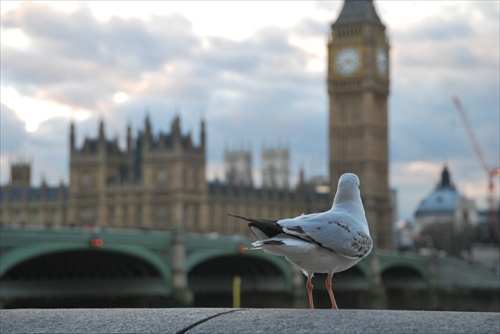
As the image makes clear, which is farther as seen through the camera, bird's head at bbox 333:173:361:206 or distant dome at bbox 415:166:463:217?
distant dome at bbox 415:166:463:217

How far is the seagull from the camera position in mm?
6551

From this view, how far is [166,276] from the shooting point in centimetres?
4428

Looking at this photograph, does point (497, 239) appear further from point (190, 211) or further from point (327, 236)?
point (327, 236)

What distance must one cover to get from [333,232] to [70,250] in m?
33.0

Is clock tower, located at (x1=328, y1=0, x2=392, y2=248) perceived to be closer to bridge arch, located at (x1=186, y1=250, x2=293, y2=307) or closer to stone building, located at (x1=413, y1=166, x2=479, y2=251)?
stone building, located at (x1=413, y1=166, x2=479, y2=251)

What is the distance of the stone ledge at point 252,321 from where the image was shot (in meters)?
5.56

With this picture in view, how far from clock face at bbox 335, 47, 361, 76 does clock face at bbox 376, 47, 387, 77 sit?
6.12 ft

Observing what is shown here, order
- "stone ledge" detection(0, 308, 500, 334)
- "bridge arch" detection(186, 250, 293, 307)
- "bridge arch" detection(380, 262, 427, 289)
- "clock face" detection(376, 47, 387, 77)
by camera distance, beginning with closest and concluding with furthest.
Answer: "stone ledge" detection(0, 308, 500, 334) → "bridge arch" detection(186, 250, 293, 307) → "bridge arch" detection(380, 262, 427, 289) → "clock face" detection(376, 47, 387, 77)

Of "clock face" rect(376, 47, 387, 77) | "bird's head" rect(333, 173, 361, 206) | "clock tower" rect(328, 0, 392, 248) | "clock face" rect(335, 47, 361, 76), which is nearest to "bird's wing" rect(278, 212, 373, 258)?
"bird's head" rect(333, 173, 361, 206)

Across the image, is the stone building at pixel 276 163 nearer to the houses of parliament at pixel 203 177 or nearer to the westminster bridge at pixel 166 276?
the houses of parliament at pixel 203 177

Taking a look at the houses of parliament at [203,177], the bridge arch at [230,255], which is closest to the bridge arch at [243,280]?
the bridge arch at [230,255]

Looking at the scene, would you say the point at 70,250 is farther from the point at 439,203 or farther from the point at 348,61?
the point at 439,203

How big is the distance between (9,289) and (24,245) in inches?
255

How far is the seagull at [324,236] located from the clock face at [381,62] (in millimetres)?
88708
